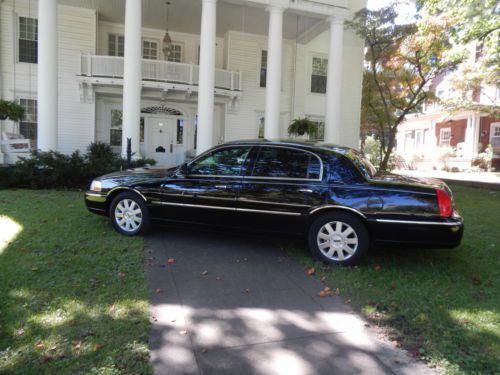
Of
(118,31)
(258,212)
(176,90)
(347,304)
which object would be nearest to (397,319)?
(347,304)

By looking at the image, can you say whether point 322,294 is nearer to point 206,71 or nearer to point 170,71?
point 206,71

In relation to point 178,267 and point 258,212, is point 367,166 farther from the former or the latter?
point 178,267

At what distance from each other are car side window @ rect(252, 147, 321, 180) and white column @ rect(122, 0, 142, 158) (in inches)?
278

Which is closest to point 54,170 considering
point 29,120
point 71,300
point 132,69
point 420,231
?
point 132,69

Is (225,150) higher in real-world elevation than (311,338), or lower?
higher

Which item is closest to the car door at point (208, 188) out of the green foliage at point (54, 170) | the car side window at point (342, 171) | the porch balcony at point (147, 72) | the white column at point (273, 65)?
the car side window at point (342, 171)

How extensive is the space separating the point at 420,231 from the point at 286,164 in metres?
1.84

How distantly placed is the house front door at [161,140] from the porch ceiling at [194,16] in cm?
367

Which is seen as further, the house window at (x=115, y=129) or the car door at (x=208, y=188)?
the house window at (x=115, y=129)

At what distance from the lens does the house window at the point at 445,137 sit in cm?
3200

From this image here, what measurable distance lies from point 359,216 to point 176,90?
36.4ft

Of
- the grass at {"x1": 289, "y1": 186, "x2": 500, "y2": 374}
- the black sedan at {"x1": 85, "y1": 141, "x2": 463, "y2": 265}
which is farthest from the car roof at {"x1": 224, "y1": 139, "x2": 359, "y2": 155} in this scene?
the grass at {"x1": 289, "y1": 186, "x2": 500, "y2": 374}

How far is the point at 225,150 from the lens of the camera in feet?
18.2

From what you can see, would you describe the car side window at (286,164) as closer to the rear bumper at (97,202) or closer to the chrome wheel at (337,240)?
the chrome wheel at (337,240)
